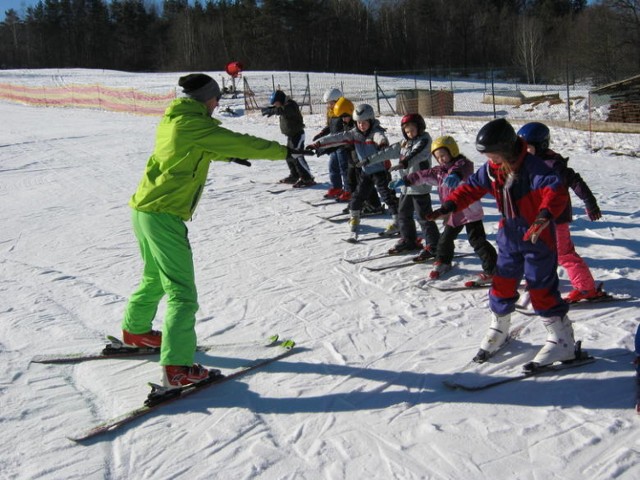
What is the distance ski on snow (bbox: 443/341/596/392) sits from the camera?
11.9 feet

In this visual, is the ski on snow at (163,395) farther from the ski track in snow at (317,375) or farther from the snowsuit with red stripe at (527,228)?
the snowsuit with red stripe at (527,228)

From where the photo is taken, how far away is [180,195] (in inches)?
149

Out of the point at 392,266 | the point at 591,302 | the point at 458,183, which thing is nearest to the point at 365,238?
the point at 392,266

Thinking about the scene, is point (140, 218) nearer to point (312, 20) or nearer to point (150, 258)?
point (150, 258)

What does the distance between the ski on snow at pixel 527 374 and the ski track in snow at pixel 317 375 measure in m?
0.06

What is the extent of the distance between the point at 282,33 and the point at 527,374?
6392 cm

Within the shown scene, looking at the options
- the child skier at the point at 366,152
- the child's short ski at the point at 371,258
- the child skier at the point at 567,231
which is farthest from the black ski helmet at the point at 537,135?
the child skier at the point at 366,152

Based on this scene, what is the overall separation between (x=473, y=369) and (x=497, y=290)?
0.55m

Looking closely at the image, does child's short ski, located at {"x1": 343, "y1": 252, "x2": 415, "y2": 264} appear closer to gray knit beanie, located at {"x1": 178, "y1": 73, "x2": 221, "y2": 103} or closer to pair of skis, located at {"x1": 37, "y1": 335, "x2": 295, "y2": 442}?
pair of skis, located at {"x1": 37, "y1": 335, "x2": 295, "y2": 442}

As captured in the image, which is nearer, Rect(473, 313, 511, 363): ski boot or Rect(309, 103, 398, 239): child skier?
Rect(473, 313, 511, 363): ski boot

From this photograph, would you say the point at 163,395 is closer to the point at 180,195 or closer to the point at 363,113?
the point at 180,195

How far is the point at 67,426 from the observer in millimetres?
3559

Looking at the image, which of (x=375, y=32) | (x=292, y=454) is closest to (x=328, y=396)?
(x=292, y=454)

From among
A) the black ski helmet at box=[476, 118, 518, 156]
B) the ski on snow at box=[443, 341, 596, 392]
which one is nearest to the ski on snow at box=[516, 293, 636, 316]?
the ski on snow at box=[443, 341, 596, 392]
